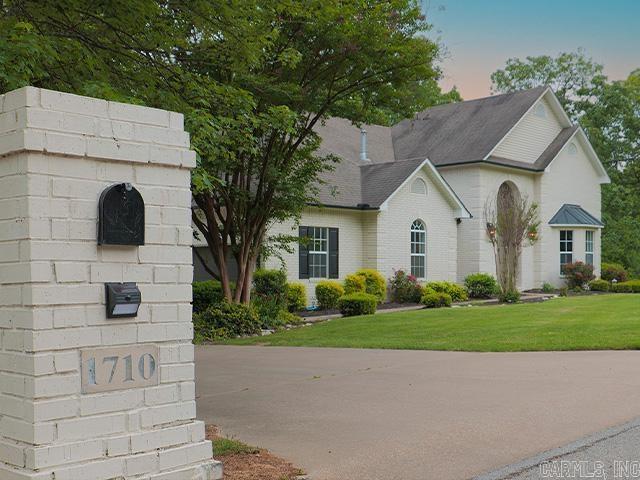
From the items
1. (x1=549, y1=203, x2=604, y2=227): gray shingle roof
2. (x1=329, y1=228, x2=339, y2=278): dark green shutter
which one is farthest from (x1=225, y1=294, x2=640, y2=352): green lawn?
(x1=549, y1=203, x2=604, y2=227): gray shingle roof

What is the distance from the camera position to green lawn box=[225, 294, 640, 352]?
12.6m

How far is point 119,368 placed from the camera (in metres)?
4.53

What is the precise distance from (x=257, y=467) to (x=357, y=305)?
15450mm

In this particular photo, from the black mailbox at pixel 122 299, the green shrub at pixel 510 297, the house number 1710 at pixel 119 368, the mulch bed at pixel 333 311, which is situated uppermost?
the black mailbox at pixel 122 299

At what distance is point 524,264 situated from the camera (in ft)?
98.1

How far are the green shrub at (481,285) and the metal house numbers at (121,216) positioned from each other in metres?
23.7

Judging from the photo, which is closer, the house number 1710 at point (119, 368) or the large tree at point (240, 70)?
the house number 1710 at point (119, 368)

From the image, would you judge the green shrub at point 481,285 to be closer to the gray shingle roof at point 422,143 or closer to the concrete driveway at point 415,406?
the gray shingle roof at point 422,143

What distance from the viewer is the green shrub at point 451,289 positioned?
2545 centimetres

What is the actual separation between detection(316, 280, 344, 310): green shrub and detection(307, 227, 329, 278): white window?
70 cm

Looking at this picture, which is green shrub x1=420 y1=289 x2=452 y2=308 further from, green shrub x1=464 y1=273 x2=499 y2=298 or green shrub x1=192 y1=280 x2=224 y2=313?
green shrub x1=192 y1=280 x2=224 y2=313

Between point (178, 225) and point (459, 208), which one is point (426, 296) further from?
point (178, 225)

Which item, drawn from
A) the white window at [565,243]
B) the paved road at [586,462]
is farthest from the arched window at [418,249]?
the paved road at [586,462]

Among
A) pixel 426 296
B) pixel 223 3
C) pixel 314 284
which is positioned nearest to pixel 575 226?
pixel 426 296
